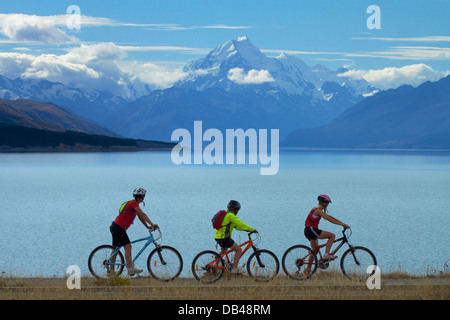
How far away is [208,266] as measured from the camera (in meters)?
16.3

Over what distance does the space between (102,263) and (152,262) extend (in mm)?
1476

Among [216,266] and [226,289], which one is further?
[216,266]

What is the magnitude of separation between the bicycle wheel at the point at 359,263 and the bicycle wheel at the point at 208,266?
3587 mm

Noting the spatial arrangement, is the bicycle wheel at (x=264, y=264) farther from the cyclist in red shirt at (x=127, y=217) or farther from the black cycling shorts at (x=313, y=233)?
the cyclist in red shirt at (x=127, y=217)

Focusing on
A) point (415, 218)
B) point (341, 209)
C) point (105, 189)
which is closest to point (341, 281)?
point (415, 218)

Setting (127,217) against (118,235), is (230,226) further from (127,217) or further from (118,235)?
(118,235)

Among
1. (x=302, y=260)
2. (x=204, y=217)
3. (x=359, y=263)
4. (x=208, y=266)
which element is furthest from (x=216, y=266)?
(x=204, y=217)

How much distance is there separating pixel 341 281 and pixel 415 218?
4895 cm

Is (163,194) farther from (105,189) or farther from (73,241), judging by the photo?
(73,241)

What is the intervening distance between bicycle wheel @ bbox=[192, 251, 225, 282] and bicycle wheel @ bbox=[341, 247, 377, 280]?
3.59 m

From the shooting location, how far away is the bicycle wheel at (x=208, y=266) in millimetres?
16281

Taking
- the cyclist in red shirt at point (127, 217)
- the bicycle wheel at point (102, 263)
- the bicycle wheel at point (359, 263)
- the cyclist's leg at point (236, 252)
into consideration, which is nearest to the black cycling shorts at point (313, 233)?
the bicycle wheel at point (359, 263)

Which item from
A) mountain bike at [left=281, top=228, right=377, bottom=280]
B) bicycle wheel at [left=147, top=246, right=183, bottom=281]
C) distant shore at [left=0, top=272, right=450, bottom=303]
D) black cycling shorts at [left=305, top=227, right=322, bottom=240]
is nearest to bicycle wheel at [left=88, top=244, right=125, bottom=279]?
distant shore at [left=0, top=272, right=450, bottom=303]

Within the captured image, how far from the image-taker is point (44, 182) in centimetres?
10919
